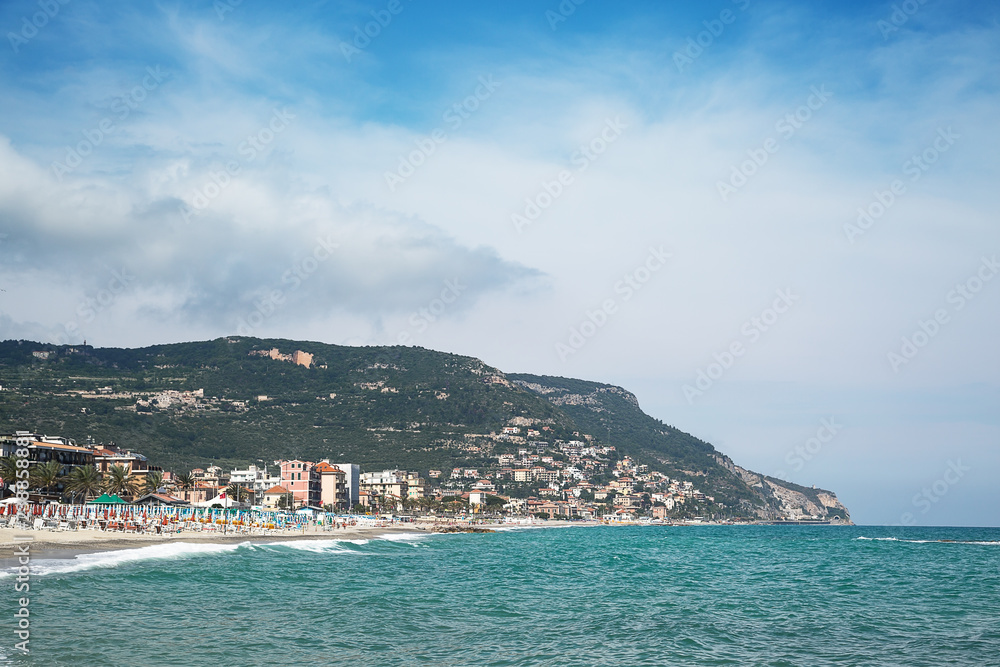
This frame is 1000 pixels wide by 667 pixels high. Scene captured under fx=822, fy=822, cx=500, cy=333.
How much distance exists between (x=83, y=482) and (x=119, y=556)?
42.3 meters

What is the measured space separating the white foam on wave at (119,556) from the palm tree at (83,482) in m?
29.4

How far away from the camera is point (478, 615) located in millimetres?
24375

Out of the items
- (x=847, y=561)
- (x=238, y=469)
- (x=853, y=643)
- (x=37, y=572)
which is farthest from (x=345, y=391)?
(x=853, y=643)

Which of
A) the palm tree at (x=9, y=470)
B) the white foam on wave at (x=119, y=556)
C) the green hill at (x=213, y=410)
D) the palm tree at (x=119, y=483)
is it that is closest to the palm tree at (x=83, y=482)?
the palm tree at (x=119, y=483)

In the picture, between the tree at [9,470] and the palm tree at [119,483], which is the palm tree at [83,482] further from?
the tree at [9,470]

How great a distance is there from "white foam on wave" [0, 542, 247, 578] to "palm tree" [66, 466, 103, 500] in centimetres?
2943

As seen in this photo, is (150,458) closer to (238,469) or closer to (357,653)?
(238,469)

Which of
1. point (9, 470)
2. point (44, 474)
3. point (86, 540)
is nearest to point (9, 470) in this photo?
point (9, 470)

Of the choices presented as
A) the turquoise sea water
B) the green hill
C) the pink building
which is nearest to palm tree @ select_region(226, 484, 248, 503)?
the pink building

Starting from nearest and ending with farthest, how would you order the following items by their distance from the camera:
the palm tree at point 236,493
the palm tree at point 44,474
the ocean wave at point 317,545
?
the ocean wave at point 317,545
the palm tree at point 44,474
the palm tree at point 236,493

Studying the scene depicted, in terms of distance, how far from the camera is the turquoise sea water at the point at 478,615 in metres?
18.1

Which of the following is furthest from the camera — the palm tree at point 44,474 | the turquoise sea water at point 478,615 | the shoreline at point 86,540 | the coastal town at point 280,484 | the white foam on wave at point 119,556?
the coastal town at point 280,484

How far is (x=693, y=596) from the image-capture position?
31109 millimetres

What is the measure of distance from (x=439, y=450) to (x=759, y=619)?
167424mm
